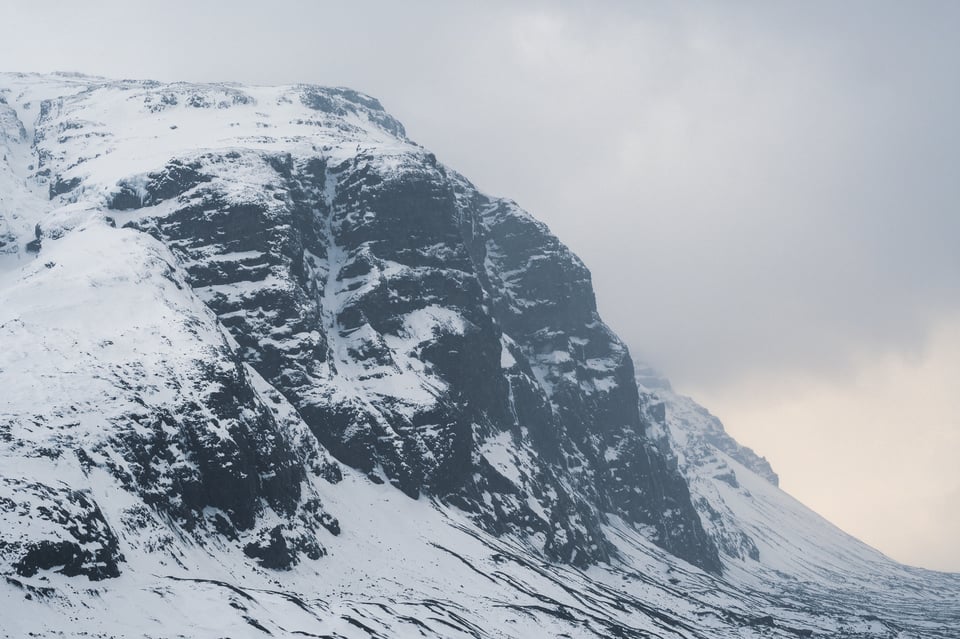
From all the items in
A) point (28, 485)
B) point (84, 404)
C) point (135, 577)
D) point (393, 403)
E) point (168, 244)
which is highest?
point (168, 244)

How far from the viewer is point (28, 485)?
7794 centimetres

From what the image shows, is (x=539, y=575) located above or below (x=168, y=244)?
below

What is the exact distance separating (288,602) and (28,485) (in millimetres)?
30444

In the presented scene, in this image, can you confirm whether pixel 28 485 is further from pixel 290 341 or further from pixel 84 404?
pixel 290 341

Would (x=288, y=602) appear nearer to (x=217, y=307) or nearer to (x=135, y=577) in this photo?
(x=135, y=577)

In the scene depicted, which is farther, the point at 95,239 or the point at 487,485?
the point at 487,485

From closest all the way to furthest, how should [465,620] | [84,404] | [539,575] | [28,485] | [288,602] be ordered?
[28,485] → [288,602] → [84,404] → [465,620] → [539,575]

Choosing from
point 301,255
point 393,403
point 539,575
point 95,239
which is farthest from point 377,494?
point 95,239

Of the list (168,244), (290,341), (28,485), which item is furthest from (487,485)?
(28,485)

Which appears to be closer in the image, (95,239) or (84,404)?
Result: (84,404)

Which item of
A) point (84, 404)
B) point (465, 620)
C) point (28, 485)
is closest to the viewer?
point (28, 485)

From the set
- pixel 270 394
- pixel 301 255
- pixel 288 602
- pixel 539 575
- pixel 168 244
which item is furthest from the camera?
pixel 301 255

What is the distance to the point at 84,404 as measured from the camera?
321 ft

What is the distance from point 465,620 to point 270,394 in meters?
57.5
